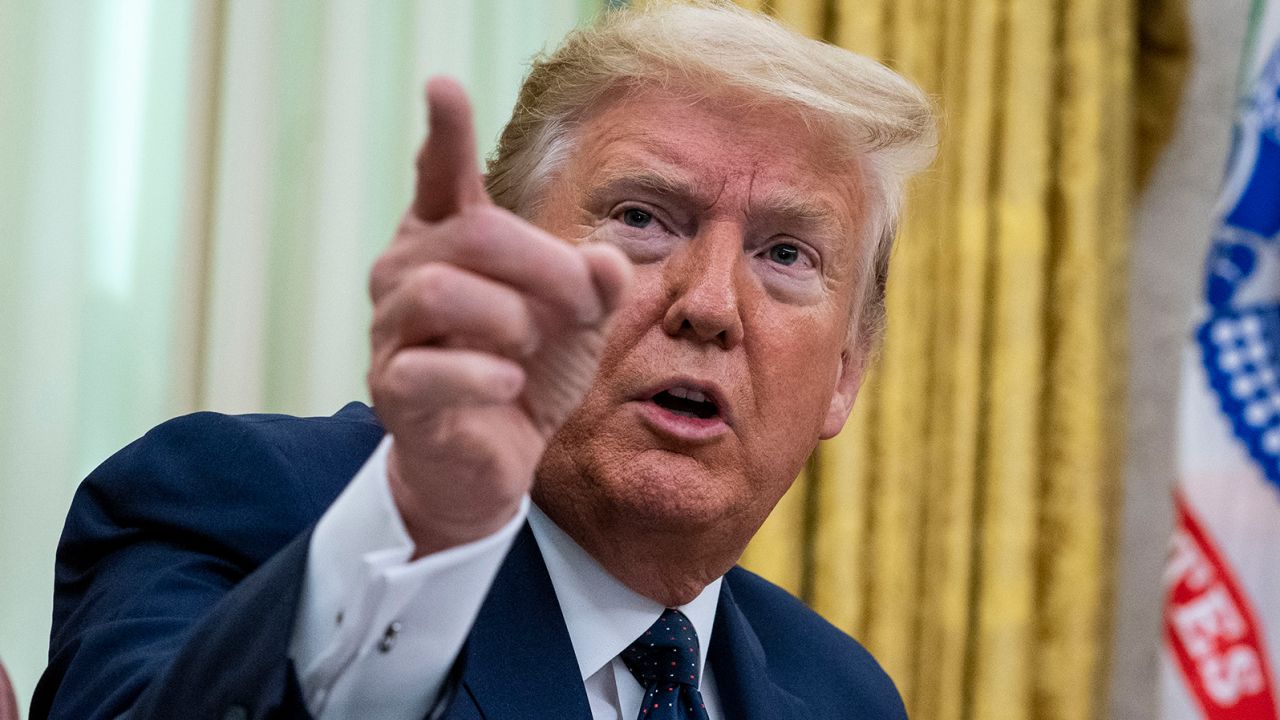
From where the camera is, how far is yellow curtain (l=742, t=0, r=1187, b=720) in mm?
2598

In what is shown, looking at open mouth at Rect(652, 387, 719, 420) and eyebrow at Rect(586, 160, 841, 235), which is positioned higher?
eyebrow at Rect(586, 160, 841, 235)

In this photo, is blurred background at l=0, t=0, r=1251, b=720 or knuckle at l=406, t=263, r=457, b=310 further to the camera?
blurred background at l=0, t=0, r=1251, b=720

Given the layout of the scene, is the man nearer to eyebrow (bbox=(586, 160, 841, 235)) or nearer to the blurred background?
eyebrow (bbox=(586, 160, 841, 235))

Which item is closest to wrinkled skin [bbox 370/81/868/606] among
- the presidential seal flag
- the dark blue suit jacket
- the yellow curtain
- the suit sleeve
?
the dark blue suit jacket

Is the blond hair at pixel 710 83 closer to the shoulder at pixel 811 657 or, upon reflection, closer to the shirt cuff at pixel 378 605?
the shoulder at pixel 811 657

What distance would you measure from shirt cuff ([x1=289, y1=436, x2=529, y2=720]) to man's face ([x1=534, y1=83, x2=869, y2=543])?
48 cm

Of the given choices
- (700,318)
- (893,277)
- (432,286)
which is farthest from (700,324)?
(893,277)

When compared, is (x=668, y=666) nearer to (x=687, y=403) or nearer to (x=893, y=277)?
(x=687, y=403)

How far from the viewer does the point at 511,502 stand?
0.80 m

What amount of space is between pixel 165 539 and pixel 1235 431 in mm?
2303

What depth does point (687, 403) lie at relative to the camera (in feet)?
4.51

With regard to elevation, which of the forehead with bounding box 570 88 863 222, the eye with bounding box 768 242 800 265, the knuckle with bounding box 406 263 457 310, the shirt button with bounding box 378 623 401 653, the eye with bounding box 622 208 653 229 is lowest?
the shirt button with bounding box 378 623 401 653

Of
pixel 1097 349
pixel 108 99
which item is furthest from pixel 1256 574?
pixel 108 99

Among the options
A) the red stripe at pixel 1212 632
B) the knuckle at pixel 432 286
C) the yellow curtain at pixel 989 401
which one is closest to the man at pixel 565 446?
the knuckle at pixel 432 286
